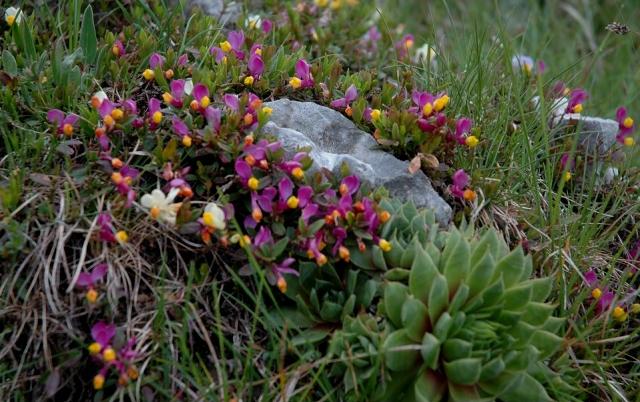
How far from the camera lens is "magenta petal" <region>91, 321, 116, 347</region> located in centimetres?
204

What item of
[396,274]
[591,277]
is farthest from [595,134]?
[396,274]

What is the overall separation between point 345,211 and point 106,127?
857mm

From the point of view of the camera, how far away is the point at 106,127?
7.77 ft

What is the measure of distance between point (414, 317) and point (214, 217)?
68cm

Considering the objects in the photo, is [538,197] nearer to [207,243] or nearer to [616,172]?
[616,172]

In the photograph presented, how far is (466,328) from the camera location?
2.06 m

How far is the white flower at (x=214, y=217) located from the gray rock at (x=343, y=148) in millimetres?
390

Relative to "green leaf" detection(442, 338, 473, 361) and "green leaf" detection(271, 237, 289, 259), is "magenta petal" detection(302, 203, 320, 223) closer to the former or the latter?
"green leaf" detection(271, 237, 289, 259)

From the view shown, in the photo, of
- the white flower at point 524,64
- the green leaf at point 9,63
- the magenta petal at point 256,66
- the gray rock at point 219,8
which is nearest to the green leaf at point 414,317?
the magenta petal at point 256,66

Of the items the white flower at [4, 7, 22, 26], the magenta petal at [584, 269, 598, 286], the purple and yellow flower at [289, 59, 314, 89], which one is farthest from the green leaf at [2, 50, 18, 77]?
the magenta petal at [584, 269, 598, 286]

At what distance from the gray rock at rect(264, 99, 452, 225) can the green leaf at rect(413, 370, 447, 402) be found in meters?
0.61

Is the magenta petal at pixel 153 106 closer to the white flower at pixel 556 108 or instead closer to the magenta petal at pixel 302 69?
the magenta petal at pixel 302 69

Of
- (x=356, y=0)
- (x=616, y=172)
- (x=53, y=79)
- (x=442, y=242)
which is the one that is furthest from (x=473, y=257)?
(x=356, y=0)

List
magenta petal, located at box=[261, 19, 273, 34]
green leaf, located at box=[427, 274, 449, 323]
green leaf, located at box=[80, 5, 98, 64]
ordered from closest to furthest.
Answer: green leaf, located at box=[427, 274, 449, 323]
green leaf, located at box=[80, 5, 98, 64]
magenta petal, located at box=[261, 19, 273, 34]
